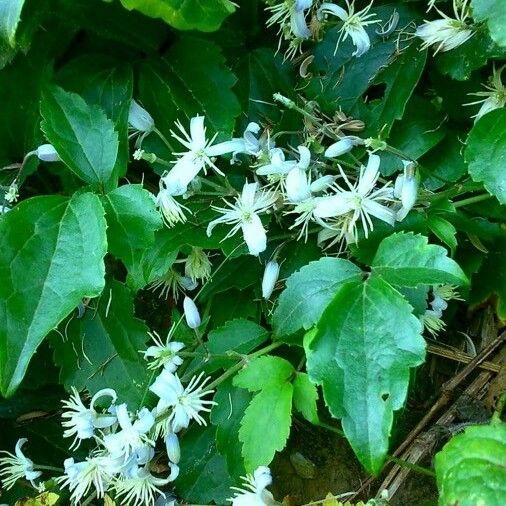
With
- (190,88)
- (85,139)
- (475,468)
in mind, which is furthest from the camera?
(190,88)

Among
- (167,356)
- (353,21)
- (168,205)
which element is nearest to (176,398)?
(167,356)

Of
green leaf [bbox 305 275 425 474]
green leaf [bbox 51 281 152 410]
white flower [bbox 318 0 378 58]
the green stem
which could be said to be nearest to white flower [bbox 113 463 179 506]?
green leaf [bbox 51 281 152 410]

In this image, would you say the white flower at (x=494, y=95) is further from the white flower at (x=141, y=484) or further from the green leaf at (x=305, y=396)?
the white flower at (x=141, y=484)

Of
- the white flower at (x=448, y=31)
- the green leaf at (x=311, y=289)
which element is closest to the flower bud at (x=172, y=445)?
the green leaf at (x=311, y=289)

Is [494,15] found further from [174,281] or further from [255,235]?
[174,281]

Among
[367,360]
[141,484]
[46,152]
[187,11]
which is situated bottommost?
[141,484]

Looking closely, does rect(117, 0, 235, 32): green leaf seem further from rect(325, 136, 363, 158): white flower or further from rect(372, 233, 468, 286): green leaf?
rect(372, 233, 468, 286): green leaf

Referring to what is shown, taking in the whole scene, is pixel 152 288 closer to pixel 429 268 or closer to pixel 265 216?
pixel 265 216
